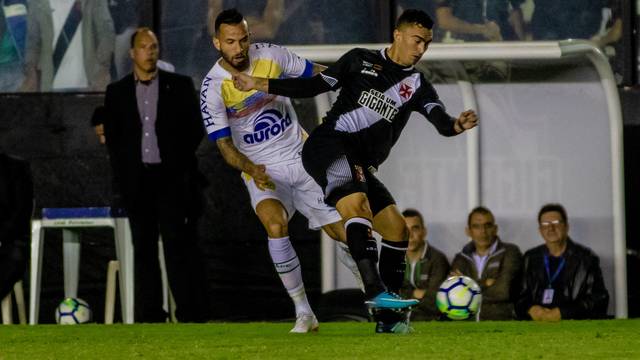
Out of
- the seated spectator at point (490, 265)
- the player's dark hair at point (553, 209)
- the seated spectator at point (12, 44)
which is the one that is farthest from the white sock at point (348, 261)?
the seated spectator at point (12, 44)

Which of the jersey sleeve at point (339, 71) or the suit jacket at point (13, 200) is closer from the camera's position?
the jersey sleeve at point (339, 71)

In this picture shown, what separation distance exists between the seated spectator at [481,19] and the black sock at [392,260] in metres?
5.14

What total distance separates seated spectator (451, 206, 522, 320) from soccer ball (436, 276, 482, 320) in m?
0.90

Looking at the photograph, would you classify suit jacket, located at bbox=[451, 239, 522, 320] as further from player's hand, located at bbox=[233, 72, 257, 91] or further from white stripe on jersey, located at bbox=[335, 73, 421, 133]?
player's hand, located at bbox=[233, 72, 257, 91]

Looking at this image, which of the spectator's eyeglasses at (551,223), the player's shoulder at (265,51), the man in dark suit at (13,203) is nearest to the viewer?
the player's shoulder at (265,51)

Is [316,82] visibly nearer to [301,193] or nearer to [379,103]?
[379,103]

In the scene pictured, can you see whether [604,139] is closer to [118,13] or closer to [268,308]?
[268,308]

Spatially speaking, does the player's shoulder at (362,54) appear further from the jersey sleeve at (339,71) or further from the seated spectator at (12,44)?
the seated spectator at (12,44)

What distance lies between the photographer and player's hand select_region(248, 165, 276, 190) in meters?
9.91

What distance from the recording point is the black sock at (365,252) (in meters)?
8.98

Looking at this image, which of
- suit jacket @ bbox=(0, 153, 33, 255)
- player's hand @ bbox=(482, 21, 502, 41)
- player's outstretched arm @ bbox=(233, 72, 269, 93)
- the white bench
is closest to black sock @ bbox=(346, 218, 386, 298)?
player's outstretched arm @ bbox=(233, 72, 269, 93)

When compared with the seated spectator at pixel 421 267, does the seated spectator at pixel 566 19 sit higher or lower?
higher

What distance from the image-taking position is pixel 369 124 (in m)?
9.55

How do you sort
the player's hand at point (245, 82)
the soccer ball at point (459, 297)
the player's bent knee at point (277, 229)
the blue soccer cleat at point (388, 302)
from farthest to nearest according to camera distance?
the soccer ball at point (459, 297) → the player's bent knee at point (277, 229) → the player's hand at point (245, 82) → the blue soccer cleat at point (388, 302)
